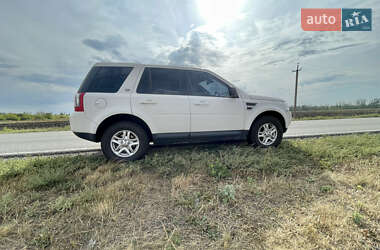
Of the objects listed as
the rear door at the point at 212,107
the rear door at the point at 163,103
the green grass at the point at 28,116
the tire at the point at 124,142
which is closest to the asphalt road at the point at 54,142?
the tire at the point at 124,142

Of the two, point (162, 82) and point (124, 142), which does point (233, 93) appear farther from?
point (124, 142)

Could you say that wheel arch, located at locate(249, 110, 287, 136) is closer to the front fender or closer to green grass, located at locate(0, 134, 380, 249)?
the front fender

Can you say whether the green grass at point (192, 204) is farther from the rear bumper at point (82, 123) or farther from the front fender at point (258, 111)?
the front fender at point (258, 111)

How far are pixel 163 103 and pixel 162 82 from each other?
0.47m

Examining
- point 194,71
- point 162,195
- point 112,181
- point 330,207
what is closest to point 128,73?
point 194,71

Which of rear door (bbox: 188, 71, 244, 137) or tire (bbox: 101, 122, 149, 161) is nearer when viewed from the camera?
tire (bbox: 101, 122, 149, 161)

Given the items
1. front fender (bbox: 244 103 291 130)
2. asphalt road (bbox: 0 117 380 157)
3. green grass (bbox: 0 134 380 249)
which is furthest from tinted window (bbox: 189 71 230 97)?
asphalt road (bbox: 0 117 380 157)

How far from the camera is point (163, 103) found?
3.07 meters

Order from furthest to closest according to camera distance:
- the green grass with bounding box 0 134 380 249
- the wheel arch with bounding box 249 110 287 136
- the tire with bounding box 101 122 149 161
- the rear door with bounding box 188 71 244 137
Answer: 1. the wheel arch with bounding box 249 110 287 136
2. the rear door with bounding box 188 71 244 137
3. the tire with bounding box 101 122 149 161
4. the green grass with bounding box 0 134 380 249

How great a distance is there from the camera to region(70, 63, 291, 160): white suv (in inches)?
114

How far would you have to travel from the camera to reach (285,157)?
3.15 m

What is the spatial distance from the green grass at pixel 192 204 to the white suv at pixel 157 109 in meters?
0.48

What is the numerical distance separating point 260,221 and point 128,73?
317cm

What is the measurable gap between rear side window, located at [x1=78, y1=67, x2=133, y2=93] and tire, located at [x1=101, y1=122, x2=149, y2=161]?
721 mm
